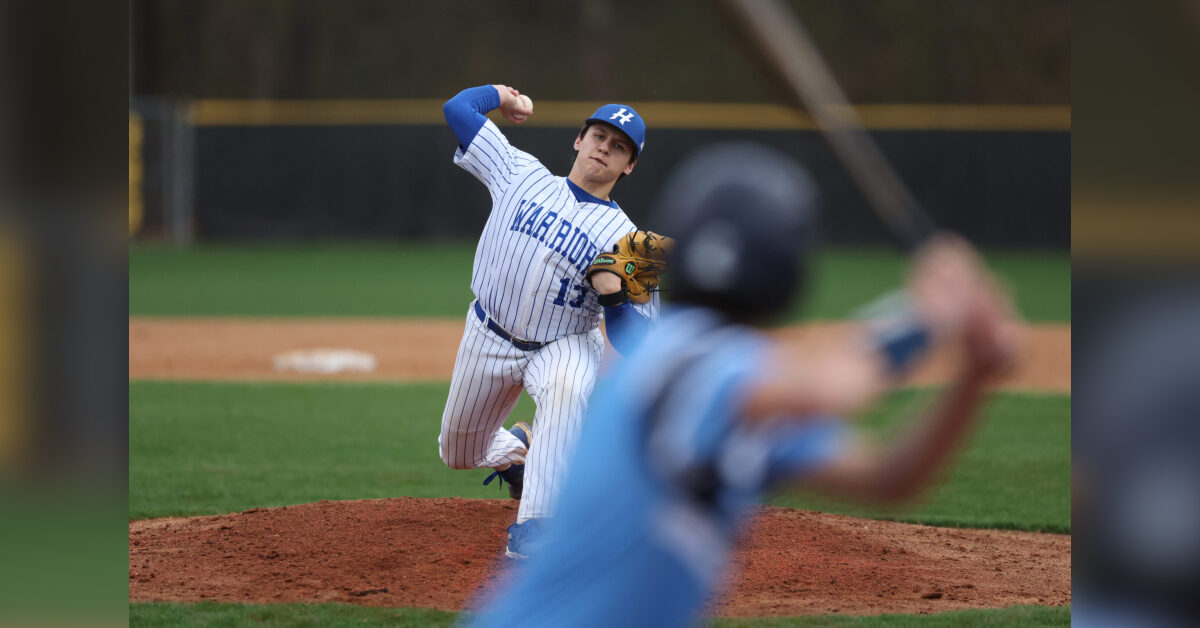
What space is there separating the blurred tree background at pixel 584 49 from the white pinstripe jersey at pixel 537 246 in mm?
31746

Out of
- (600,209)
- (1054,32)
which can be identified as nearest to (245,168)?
(600,209)

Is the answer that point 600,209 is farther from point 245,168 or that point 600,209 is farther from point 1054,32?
point 1054,32

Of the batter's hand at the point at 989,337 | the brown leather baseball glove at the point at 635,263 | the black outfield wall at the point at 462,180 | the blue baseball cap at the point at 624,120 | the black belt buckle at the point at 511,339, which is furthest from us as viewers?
the black outfield wall at the point at 462,180

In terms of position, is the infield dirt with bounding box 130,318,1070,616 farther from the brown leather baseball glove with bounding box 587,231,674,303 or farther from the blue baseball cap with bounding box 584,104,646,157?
the blue baseball cap with bounding box 584,104,646,157

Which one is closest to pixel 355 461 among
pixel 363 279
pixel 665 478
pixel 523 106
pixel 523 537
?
pixel 523 537

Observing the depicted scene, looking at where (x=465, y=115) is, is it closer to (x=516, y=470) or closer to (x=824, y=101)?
(x=516, y=470)

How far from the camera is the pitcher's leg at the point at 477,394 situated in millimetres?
5289

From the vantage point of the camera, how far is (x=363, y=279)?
64.5ft

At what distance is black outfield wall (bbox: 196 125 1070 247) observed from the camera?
22922 millimetres

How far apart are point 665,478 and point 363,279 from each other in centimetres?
1818

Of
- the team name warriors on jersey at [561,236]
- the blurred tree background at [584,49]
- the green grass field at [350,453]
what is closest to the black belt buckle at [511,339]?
the team name warriors on jersey at [561,236]

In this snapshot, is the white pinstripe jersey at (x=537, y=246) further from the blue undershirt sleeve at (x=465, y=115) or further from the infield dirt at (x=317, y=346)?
the infield dirt at (x=317, y=346)

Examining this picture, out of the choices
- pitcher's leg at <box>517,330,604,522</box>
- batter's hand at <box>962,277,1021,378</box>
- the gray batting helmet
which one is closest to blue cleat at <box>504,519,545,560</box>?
pitcher's leg at <box>517,330,604,522</box>
